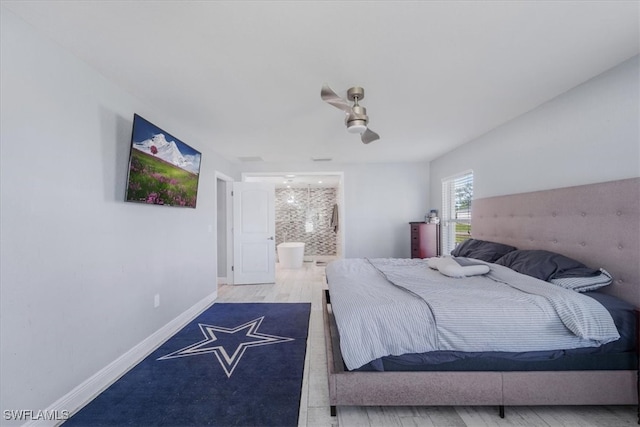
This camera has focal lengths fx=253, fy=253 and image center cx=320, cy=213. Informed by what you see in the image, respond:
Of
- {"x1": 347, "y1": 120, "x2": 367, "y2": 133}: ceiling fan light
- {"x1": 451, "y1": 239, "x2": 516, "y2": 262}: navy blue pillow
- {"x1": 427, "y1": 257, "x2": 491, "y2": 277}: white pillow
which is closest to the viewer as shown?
{"x1": 347, "y1": 120, "x2": 367, "y2": 133}: ceiling fan light

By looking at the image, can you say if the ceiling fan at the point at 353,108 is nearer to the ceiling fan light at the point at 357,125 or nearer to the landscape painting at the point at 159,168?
the ceiling fan light at the point at 357,125

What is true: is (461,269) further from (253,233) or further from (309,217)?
(309,217)

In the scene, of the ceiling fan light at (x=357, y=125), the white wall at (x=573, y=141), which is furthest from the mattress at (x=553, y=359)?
the ceiling fan light at (x=357, y=125)

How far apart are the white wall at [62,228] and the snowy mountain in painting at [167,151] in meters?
0.17

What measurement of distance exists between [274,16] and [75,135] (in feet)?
5.14

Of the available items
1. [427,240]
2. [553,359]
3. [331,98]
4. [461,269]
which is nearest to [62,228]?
[331,98]

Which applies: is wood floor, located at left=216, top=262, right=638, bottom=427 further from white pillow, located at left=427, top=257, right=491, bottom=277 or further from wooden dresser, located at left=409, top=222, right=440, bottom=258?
wooden dresser, located at left=409, top=222, right=440, bottom=258

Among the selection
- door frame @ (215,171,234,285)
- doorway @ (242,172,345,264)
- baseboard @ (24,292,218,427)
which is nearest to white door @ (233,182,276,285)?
door frame @ (215,171,234,285)

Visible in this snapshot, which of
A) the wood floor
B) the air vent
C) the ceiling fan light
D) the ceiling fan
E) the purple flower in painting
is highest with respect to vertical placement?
the air vent

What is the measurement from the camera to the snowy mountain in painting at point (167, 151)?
7.30 ft

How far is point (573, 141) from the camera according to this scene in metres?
2.19

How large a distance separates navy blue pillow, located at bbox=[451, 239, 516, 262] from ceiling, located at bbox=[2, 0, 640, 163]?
1454 millimetres

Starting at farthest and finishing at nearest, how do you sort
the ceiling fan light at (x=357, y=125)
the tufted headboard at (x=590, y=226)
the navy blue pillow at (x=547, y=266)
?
the ceiling fan light at (x=357, y=125), the navy blue pillow at (x=547, y=266), the tufted headboard at (x=590, y=226)

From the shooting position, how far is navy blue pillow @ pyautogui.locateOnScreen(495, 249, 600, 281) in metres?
1.91
